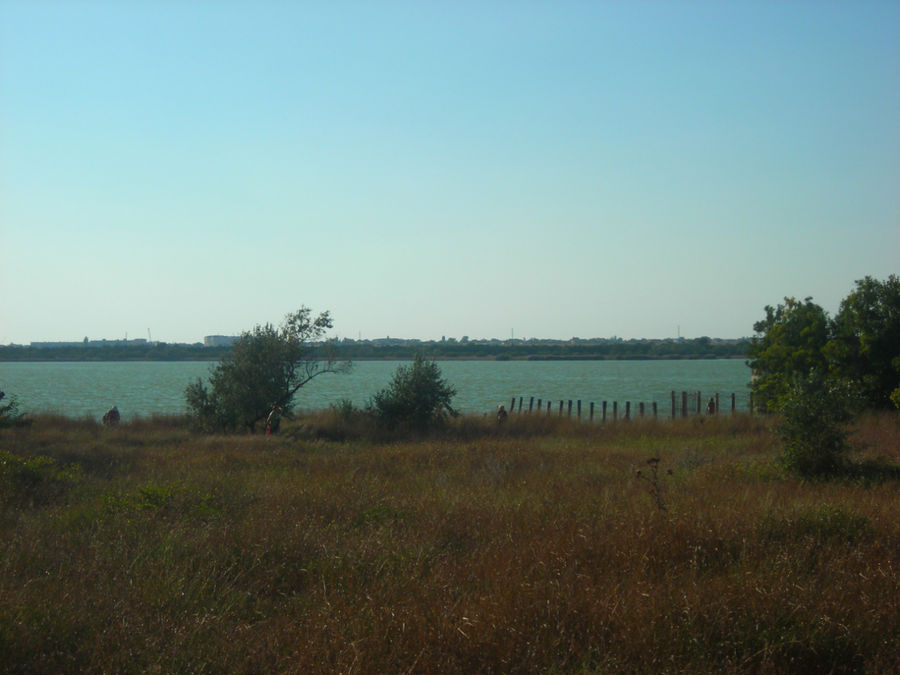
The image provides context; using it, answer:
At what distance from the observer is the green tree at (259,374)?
87.8ft

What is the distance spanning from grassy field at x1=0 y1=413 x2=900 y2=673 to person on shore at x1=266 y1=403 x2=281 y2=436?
13.7m

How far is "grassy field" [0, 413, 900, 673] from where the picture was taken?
5.00m

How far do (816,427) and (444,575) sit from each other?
988 centimetres

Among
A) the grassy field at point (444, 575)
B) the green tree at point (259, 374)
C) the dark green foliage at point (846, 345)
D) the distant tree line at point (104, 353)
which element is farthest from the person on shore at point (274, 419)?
the distant tree line at point (104, 353)

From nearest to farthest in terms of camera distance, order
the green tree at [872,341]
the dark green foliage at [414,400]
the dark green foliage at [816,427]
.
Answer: the dark green foliage at [816,427] < the green tree at [872,341] < the dark green foliage at [414,400]

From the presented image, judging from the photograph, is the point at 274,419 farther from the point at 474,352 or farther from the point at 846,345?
the point at 474,352

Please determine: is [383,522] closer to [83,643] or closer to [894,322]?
[83,643]

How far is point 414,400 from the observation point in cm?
2691

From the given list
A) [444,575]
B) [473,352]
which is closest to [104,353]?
[473,352]

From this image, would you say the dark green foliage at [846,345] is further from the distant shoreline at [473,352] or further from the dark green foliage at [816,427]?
the distant shoreline at [473,352]

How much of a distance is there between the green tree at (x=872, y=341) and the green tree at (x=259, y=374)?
61.8ft

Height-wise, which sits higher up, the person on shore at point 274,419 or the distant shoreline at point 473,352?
the distant shoreline at point 473,352

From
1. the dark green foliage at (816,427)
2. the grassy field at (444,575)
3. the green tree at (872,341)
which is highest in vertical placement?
the green tree at (872,341)

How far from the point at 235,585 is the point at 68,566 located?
1538mm
